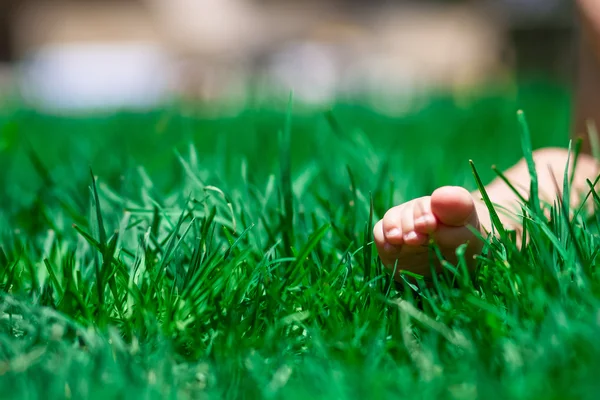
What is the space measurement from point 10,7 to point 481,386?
14541mm

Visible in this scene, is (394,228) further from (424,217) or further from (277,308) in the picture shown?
(277,308)

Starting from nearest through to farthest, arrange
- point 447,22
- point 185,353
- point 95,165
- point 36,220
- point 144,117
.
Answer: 1. point 185,353
2. point 36,220
3. point 95,165
4. point 144,117
5. point 447,22

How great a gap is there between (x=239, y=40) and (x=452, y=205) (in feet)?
35.1

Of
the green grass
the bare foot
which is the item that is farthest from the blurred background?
the bare foot

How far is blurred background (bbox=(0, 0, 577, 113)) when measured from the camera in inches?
422

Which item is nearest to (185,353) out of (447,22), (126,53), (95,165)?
(95,165)

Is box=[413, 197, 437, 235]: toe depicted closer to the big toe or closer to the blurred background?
the big toe

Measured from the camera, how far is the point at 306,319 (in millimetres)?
936

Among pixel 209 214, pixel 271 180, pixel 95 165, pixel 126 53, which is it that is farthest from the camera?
pixel 126 53

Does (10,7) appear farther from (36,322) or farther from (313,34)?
(36,322)

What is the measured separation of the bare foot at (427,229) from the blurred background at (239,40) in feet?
28.7

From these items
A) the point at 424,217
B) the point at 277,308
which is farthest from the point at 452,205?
the point at 277,308

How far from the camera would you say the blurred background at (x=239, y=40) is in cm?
1071

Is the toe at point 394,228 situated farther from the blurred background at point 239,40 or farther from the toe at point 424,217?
the blurred background at point 239,40
